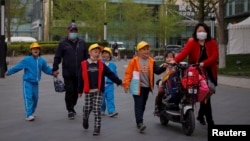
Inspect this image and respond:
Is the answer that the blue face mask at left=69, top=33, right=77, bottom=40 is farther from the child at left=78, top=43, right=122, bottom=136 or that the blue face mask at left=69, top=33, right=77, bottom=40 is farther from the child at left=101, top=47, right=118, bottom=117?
the child at left=78, top=43, right=122, bottom=136

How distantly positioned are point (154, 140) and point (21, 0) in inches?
1829

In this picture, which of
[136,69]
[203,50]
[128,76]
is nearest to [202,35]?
[203,50]

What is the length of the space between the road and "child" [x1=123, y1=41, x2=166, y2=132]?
0.49 metres

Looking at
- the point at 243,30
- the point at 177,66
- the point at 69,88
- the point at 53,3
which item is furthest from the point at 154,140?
the point at 53,3

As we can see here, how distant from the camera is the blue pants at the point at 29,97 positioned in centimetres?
1047

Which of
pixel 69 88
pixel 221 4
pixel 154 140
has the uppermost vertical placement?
pixel 221 4

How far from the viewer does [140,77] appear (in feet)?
30.3

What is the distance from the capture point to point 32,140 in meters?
8.38

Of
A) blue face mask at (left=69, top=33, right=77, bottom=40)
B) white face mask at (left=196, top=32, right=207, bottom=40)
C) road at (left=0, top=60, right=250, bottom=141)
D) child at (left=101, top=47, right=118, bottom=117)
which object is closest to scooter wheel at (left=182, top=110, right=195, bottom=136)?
road at (left=0, top=60, right=250, bottom=141)

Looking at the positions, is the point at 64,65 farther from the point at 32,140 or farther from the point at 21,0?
the point at 21,0

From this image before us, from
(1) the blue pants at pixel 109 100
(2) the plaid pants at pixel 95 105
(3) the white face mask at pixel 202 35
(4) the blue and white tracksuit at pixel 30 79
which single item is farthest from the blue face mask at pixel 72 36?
(3) the white face mask at pixel 202 35

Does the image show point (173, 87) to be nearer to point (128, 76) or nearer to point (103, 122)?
point (128, 76)

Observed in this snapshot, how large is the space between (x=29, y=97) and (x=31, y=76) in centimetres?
44

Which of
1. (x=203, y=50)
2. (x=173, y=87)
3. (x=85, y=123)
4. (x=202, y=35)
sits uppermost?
(x=202, y=35)
